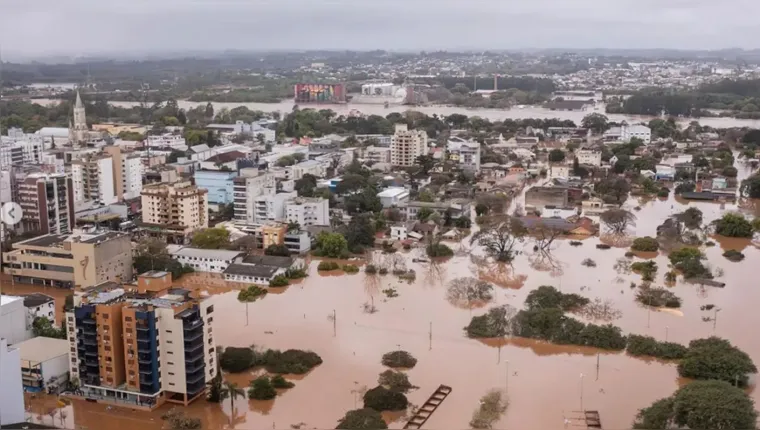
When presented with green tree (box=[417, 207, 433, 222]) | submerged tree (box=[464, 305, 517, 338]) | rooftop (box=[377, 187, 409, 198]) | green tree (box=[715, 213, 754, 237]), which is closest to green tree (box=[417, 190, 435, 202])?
rooftop (box=[377, 187, 409, 198])

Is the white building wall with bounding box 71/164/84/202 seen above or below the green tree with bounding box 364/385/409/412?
above

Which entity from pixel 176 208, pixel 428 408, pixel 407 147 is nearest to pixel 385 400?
pixel 428 408

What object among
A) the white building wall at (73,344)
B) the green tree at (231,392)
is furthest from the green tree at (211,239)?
the green tree at (231,392)

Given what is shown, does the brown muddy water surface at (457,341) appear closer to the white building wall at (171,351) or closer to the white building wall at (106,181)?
the white building wall at (171,351)

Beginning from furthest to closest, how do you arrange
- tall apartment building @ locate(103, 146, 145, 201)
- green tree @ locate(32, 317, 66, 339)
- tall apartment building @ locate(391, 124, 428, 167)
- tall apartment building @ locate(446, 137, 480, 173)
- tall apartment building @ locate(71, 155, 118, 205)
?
tall apartment building @ locate(391, 124, 428, 167) < tall apartment building @ locate(446, 137, 480, 173) < tall apartment building @ locate(103, 146, 145, 201) < tall apartment building @ locate(71, 155, 118, 205) < green tree @ locate(32, 317, 66, 339)

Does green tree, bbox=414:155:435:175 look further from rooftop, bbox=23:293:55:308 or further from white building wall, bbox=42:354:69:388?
white building wall, bbox=42:354:69:388
